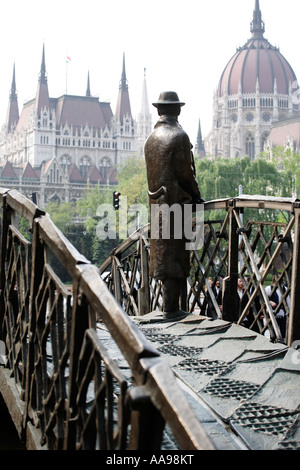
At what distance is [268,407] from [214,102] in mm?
119023

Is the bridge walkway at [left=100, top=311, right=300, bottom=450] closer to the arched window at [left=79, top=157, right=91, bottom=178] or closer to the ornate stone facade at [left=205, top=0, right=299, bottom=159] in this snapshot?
the arched window at [left=79, top=157, right=91, bottom=178]

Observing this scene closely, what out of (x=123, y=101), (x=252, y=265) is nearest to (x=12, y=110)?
(x=123, y=101)

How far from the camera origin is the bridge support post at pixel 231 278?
604cm

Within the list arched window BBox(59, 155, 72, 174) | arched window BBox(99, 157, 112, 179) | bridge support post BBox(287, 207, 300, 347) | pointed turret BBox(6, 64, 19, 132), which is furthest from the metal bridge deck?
pointed turret BBox(6, 64, 19, 132)

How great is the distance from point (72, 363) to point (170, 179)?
3.55m

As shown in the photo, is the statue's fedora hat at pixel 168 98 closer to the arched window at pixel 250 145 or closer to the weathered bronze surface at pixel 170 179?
the weathered bronze surface at pixel 170 179

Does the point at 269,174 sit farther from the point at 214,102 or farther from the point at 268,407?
the point at 214,102

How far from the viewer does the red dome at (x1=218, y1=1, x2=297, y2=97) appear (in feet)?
389

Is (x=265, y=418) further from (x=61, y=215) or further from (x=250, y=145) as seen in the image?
(x=250, y=145)

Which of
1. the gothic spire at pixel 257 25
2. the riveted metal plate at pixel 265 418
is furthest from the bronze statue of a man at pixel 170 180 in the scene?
the gothic spire at pixel 257 25

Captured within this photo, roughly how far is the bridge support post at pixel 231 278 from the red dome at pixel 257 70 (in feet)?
379

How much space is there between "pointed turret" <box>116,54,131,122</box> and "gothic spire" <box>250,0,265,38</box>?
26.8 metres
